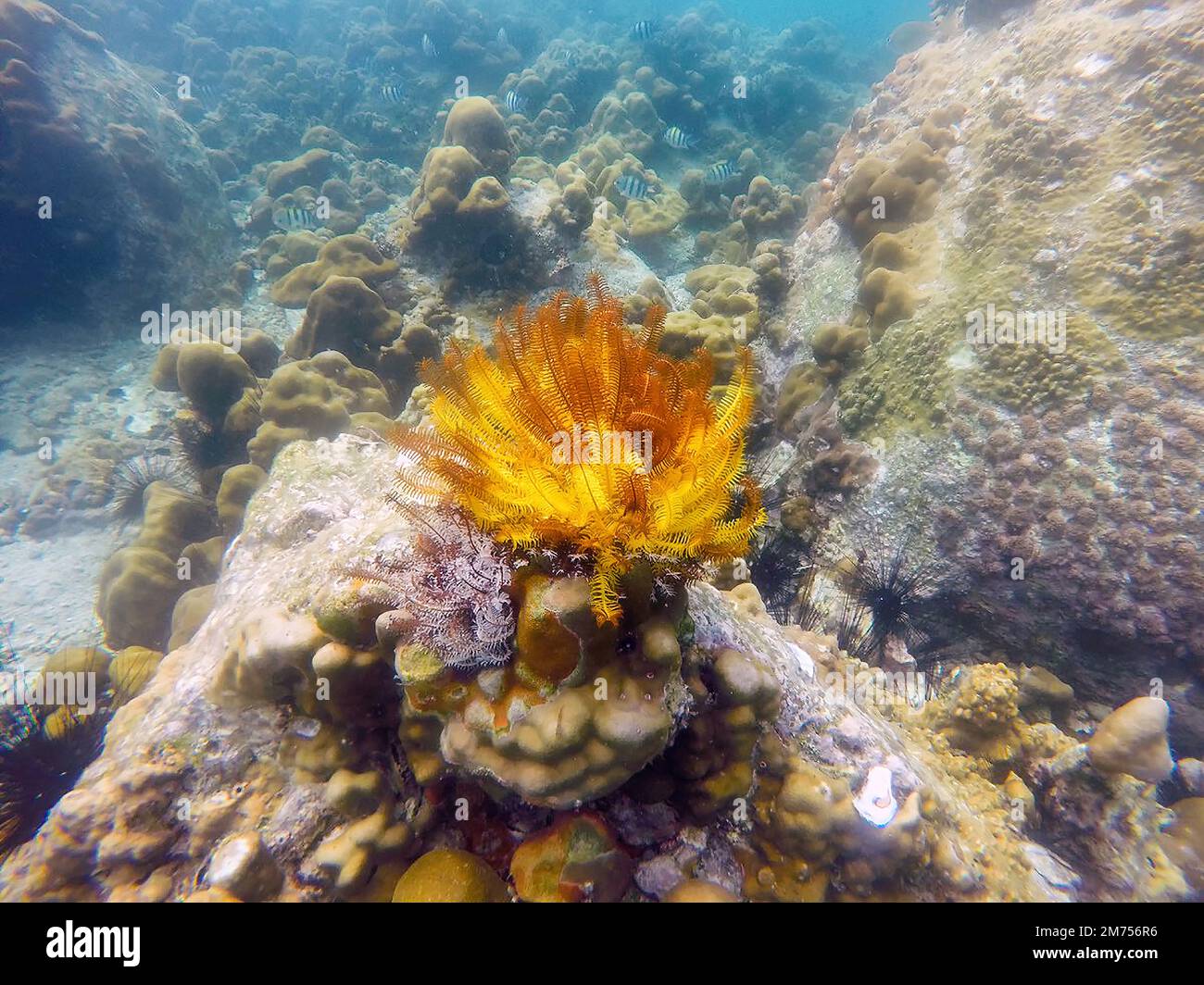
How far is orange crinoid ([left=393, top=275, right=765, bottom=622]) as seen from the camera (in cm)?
214

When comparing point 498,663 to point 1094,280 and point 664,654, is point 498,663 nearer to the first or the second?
point 664,654

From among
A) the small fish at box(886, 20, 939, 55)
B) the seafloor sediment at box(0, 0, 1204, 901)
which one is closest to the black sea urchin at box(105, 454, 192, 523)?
the seafloor sediment at box(0, 0, 1204, 901)

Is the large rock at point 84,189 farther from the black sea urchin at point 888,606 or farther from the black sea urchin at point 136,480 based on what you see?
the black sea urchin at point 888,606

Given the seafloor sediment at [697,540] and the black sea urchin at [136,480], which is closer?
the seafloor sediment at [697,540]

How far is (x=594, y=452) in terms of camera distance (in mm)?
2264

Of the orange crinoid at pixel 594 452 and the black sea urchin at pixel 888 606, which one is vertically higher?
the orange crinoid at pixel 594 452

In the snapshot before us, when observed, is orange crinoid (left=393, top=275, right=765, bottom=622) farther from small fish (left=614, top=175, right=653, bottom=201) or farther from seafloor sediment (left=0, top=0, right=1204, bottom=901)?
small fish (left=614, top=175, right=653, bottom=201)

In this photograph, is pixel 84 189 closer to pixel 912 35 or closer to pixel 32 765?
pixel 32 765

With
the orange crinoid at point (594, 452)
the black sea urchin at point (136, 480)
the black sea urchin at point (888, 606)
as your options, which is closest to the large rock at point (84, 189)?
the black sea urchin at point (136, 480)

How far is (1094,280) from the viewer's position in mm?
5125

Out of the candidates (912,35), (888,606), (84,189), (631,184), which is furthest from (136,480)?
(912,35)

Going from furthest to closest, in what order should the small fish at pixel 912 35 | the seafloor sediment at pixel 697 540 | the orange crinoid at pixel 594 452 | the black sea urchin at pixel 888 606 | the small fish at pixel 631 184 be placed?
the small fish at pixel 912 35 < the small fish at pixel 631 184 < the black sea urchin at pixel 888 606 < the seafloor sediment at pixel 697 540 < the orange crinoid at pixel 594 452

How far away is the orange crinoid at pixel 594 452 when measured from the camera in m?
2.14

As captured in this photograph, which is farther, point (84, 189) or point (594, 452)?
point (84, 189)
